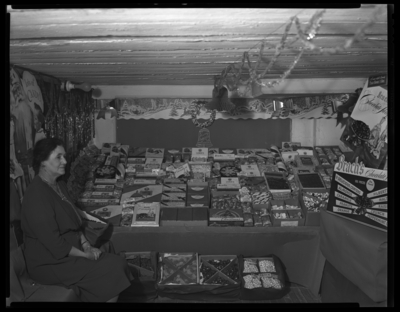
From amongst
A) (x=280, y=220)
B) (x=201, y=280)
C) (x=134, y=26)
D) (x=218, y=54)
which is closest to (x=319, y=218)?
(x=280, y=220)

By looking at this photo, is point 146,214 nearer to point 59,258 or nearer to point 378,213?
point 59,258

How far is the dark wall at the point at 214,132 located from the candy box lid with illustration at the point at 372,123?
6.94 feet

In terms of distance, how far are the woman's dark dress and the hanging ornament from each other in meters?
3.06

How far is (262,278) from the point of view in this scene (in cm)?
379

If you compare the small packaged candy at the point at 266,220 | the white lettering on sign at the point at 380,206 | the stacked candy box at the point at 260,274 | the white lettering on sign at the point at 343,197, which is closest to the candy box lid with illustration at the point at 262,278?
the stacked candy box at the point at 260,274

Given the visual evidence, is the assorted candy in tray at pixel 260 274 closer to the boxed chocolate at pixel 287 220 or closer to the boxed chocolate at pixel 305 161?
the boxed chocolate at pixel 287 220

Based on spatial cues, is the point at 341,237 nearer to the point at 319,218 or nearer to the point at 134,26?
the point at 319,218

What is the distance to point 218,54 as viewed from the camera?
290cm

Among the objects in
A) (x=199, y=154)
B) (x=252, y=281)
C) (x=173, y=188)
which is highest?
(x=199, y=154)

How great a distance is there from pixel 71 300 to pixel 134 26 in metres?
1.88

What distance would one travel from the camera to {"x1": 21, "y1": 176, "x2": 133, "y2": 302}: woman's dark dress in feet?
8.70

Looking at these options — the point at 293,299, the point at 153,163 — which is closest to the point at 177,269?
the point at 293,299

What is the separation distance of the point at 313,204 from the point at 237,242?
0.91 metres
